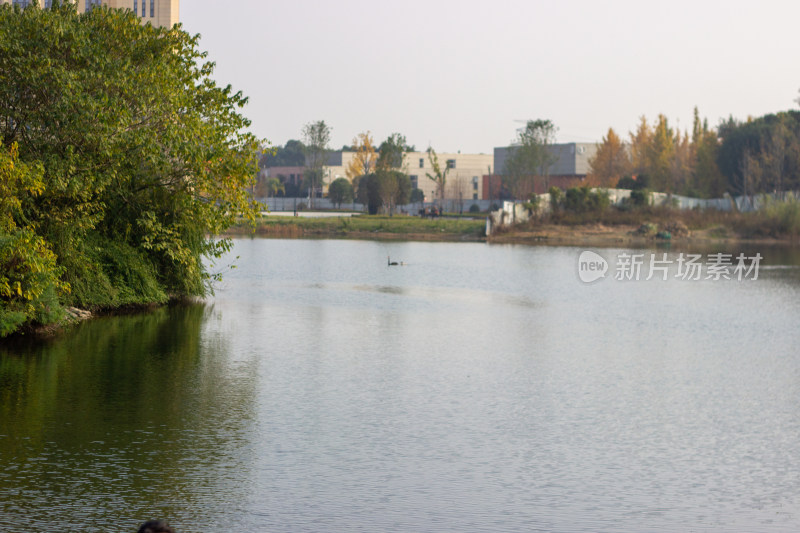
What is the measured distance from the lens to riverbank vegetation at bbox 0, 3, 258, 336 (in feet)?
67.6

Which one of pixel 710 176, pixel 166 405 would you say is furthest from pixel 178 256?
pixel 710 176

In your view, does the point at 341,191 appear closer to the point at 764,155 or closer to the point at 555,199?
the point at 555,199

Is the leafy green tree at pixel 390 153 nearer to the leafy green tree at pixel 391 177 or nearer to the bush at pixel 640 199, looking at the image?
the leafy green tree at pixel 391 177

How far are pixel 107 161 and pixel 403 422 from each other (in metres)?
12.2

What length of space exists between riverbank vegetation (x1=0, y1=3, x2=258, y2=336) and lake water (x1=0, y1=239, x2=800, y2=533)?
1.40 metres

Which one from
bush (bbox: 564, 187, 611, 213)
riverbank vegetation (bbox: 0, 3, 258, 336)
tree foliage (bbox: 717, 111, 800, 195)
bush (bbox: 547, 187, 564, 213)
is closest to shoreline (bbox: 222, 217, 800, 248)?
bush (bbox: 564, 187, 611, 213)

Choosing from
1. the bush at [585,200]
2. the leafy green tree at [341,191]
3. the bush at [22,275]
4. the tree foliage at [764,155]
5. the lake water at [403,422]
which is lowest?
the lake water at [403,422]

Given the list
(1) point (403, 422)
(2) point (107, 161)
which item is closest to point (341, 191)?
(2) point (107, 161)

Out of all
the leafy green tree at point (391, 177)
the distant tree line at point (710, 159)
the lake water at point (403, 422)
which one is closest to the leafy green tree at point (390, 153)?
the leafy green tree at point (391, 177)

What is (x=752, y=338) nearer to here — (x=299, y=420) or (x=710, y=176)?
(x=299, y=420)

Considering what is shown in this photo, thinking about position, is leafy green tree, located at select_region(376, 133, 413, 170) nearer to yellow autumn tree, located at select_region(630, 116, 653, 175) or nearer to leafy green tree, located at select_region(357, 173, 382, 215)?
leafy green tree, located at select_region(357, 173, 382, 215)

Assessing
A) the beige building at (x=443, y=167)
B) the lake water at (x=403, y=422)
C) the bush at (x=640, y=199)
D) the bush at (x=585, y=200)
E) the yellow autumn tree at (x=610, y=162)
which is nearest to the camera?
the lake water at (x=403, y=422)

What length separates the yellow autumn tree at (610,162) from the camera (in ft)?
384

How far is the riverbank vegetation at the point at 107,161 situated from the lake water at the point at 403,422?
140 cm
